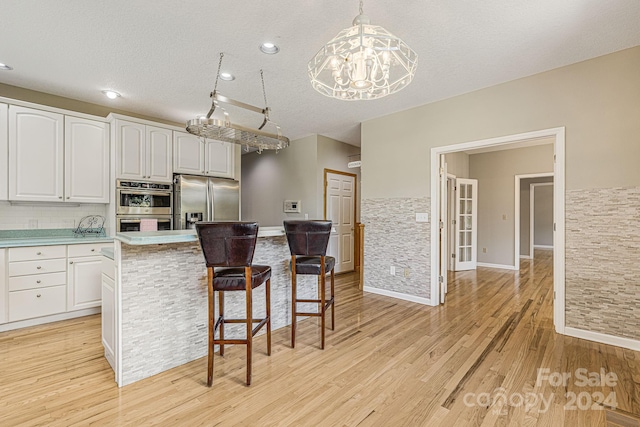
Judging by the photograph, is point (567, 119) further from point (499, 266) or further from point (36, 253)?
point (36, 253)

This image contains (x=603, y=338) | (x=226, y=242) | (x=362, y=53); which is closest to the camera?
(x=362, y=53)

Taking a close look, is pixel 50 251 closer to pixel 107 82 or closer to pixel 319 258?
pixel 107 82

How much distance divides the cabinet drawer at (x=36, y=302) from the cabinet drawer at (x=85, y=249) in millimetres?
376

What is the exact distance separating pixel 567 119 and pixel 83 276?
216 inches

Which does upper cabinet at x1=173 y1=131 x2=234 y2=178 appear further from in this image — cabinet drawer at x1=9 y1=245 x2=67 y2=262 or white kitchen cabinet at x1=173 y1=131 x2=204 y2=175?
cabinet drawer at x1=9 y1=245 x2=67 y2=262

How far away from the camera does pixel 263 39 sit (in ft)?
8.00

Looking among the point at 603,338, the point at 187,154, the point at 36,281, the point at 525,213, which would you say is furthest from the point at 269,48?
the point at 525,213

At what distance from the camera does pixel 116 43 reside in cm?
248

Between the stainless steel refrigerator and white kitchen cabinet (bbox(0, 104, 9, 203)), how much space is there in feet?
5.47

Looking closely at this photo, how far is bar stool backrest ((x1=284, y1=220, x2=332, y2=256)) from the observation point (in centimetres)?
251

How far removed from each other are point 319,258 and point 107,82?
307 centimetres

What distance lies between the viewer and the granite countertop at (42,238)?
2998mm

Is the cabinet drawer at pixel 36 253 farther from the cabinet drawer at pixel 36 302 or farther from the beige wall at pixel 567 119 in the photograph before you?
the beige wall at pixel 567 119

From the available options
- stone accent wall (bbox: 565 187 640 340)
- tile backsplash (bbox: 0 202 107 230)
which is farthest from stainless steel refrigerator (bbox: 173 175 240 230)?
stone accent wall (bbox: 565 187 640 340)
